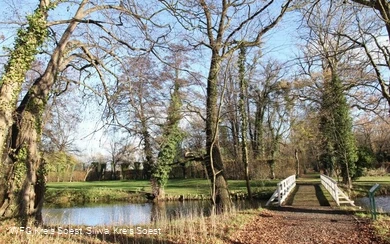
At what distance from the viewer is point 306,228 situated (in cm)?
776

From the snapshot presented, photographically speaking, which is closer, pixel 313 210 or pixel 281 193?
pixel 313 210

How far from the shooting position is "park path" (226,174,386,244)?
6.62m

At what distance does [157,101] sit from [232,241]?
5.26 metres

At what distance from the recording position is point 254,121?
103 ft

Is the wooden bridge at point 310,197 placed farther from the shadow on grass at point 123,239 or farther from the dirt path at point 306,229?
the shadow on grass at point 123,239

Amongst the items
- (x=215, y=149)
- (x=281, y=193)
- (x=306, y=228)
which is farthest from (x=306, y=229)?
(x=281, y=193)

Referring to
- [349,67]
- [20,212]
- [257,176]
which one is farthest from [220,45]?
[257,176]

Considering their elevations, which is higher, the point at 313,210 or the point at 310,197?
the point at 310,197

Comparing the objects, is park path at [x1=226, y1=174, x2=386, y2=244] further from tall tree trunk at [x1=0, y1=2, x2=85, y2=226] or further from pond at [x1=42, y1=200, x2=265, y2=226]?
tall tree trunk at [x1=0, y1=2, x2=85, y2=226]

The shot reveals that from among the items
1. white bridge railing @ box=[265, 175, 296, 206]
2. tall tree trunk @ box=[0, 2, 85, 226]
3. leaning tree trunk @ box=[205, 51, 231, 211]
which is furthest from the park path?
tall tree trunk @ box=[0, 2, 85, 226]

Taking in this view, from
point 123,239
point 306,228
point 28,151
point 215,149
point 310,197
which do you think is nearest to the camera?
point 123,239

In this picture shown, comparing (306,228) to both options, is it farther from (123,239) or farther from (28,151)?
(28,151)

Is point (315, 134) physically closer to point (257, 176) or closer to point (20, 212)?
point (257, 176)

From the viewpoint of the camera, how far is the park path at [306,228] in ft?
21.7
